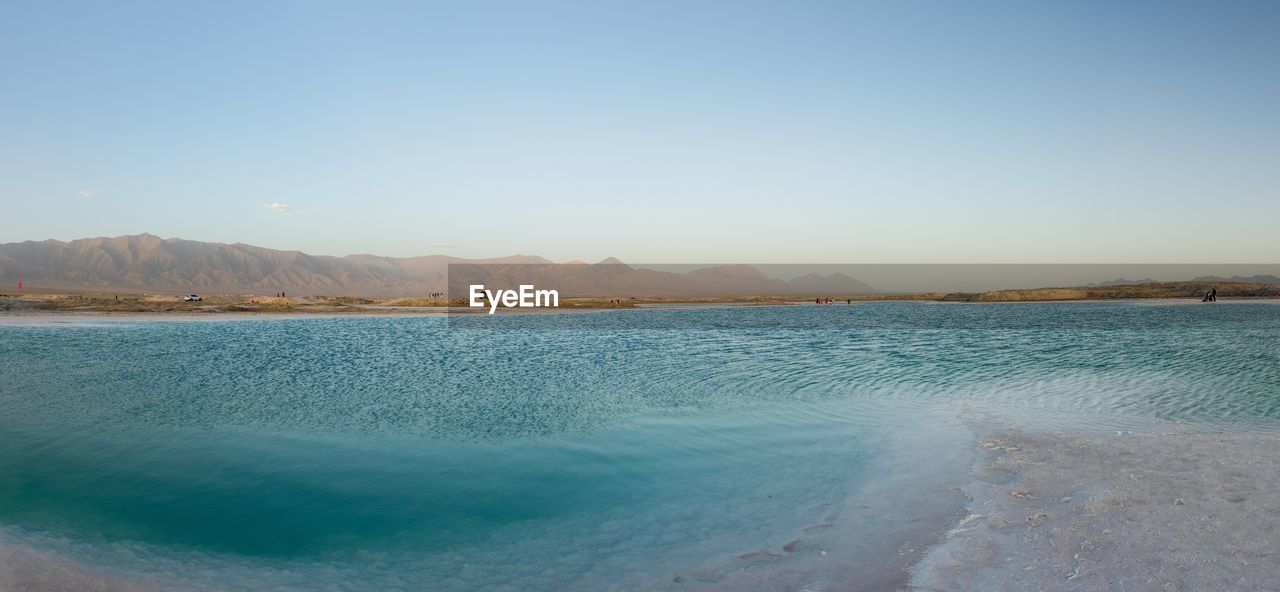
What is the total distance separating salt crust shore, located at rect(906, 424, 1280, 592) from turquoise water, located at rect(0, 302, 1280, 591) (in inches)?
31.5

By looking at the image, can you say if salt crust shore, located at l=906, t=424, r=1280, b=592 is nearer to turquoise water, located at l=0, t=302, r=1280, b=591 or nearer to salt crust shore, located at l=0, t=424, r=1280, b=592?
salt crust shore, located at l=0, t=424, r=1280, b=592

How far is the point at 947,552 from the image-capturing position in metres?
8.82

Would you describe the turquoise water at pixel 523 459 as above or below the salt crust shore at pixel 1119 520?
below

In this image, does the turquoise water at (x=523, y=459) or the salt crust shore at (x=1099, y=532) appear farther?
the turquoise water at (x=523, y=459)

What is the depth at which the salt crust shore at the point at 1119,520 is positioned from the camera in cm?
784

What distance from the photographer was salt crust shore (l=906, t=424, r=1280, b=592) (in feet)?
25.7

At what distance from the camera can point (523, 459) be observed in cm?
1448

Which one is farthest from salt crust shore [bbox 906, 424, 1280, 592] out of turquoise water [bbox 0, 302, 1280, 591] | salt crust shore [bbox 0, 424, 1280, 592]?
turquoise water [bbox 0, 302, 1280, 591]

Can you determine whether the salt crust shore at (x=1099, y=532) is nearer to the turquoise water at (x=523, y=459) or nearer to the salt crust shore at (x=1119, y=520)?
the salt crust shore at (x=1119, y=520)

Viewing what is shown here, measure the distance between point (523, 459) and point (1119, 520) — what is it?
34.4ft

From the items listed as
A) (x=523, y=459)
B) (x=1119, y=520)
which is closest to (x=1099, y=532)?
(x=1119, y=520)

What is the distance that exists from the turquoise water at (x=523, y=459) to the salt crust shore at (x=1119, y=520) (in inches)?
31.5

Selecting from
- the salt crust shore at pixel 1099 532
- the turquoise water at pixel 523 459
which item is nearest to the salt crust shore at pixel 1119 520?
the salt crust shore at pixel 1099 532

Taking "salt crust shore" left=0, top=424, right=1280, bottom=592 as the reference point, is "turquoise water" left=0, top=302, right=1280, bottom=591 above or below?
below
